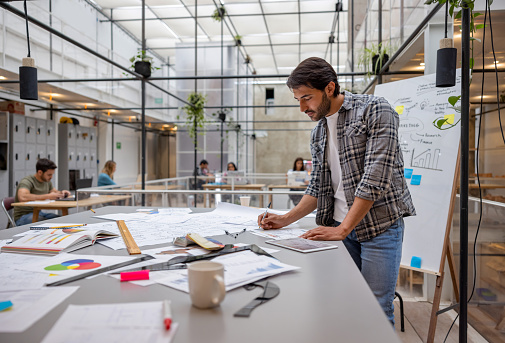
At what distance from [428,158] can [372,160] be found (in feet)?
5.19

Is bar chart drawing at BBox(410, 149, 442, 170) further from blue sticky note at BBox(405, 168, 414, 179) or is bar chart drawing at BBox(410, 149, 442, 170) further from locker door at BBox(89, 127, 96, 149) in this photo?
locker door at BBox(89, 127, 96, 149)

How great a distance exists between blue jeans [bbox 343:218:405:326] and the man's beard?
1.65 feet

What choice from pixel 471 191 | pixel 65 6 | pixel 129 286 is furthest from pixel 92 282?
pixel 65 6

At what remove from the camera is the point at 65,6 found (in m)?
10.1

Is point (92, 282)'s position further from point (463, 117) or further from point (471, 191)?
point (471, 191)

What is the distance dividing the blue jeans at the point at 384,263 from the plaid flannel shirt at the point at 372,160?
0.11 ft

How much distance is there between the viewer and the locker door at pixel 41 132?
8719mm

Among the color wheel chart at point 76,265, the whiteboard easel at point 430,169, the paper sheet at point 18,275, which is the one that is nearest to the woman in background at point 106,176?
the whiteboard easel at point 430,169

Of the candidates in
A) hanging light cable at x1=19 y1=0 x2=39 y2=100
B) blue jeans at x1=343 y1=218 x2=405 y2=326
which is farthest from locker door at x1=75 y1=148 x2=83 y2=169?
blue jeans at x1=343 y1=218 x2=405 y2=326

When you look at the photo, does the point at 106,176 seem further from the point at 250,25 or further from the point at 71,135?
the point at 250,25

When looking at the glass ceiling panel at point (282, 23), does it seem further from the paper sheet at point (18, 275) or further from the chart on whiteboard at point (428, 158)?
the paper sheet at point (18, 275)

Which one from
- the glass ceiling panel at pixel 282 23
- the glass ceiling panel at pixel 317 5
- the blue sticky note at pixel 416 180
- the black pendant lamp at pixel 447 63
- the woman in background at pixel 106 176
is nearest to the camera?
the black pendant lamp at pixel 447 63

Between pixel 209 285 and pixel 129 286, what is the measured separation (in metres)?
0.25

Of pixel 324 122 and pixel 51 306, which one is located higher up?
pixel 324 122
